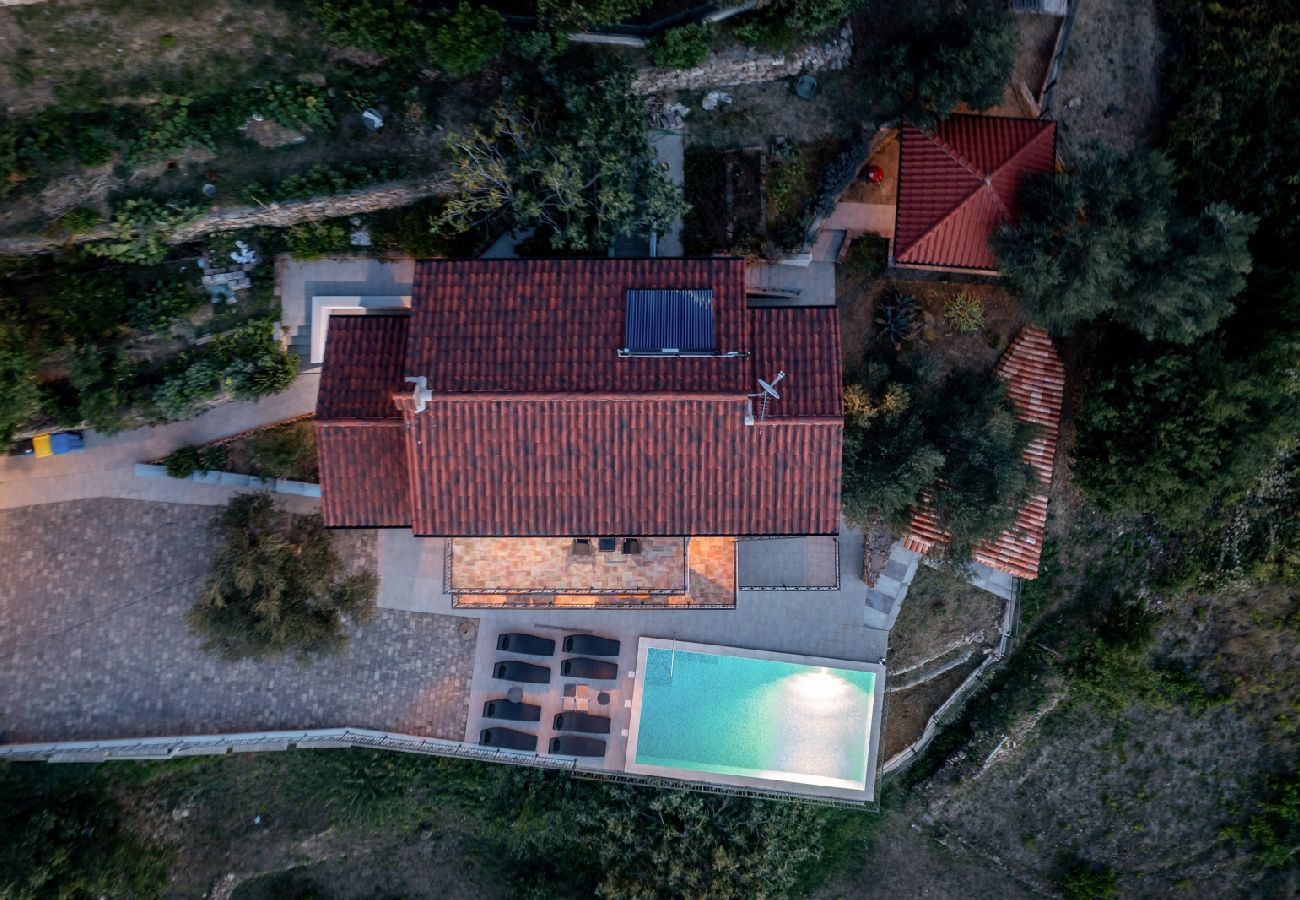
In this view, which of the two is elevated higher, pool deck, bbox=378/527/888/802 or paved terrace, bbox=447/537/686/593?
paved terrace, bbox=447/537/686/593

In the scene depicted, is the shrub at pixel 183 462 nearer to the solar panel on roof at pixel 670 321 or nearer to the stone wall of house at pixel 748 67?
the solar panel on roof at pixel 670 321

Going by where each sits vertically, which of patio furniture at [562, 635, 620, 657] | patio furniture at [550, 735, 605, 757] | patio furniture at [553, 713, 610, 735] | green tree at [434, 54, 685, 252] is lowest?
patio furniture at [550, 735, 605, 757]

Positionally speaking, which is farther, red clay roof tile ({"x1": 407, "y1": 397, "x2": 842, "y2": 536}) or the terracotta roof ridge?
red clay roof tile ({"x1": 407, "y1": 397, "x2": 842, "y2": 536})

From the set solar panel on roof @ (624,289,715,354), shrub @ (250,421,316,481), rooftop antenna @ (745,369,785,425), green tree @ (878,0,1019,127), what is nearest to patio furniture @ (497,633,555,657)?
shrub @ (250,421,316,481)

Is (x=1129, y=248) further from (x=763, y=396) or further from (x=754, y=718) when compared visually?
(x=754, y=718)

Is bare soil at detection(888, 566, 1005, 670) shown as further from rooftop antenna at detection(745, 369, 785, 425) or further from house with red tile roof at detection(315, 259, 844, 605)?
rooftop antenna at detection(745, 369, 785, 425)

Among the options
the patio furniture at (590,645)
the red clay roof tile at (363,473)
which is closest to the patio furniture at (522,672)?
the patio furniture at (590,645)

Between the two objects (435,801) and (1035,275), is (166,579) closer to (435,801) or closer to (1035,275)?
(435,801)
